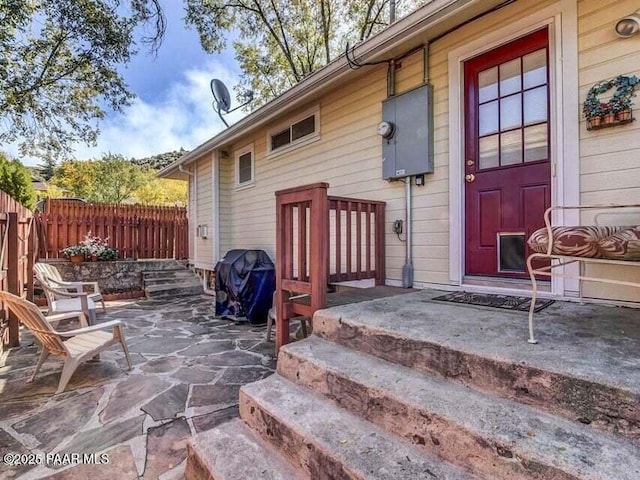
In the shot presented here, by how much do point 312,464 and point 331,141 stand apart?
13.1ft

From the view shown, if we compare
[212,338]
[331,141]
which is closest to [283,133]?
[331,141]

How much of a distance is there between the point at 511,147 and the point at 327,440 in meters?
2.87

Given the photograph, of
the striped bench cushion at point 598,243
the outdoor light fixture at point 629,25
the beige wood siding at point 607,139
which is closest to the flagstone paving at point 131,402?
the striped bench cushion at point 598,243

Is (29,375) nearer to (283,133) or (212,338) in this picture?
(212,338)

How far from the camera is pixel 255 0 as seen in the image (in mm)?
8391

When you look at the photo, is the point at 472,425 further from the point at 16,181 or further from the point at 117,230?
the point at 16,181

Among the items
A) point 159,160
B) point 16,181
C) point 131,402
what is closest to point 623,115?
point 131,402

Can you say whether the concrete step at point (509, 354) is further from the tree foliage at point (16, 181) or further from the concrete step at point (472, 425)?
the tree foliage at point (16, 181)

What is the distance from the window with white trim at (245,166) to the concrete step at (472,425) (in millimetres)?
5106

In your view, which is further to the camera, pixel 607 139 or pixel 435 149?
pixel 435 149

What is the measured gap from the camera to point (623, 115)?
2355mm

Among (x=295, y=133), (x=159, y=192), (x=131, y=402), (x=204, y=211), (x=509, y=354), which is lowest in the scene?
(x=131, y=402)

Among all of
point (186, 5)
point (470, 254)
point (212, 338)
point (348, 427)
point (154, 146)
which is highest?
point (154, 146)

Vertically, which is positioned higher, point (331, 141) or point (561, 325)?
point (331, 141)
